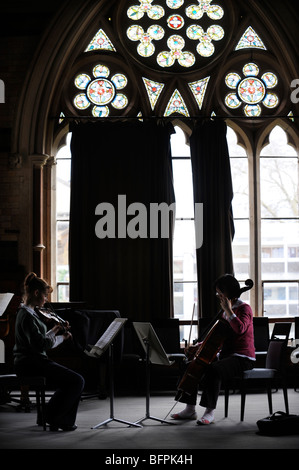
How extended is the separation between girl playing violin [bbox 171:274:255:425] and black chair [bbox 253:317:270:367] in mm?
2326

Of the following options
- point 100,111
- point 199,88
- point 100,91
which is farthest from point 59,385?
point 199,88

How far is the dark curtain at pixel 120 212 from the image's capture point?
326 inches

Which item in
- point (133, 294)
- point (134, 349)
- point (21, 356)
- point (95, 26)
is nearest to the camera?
point (21, 356)

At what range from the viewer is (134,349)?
25.6ft

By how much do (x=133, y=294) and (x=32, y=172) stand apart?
1.99m

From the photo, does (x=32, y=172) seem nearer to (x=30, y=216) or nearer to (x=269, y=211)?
(x=30, y=216)

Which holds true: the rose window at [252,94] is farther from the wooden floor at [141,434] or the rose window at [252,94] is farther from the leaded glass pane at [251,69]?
the wooden floor at [141,434]

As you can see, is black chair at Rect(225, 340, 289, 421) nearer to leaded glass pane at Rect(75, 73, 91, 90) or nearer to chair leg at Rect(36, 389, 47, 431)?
chair leg at Rect(36, 389, 47, 431)

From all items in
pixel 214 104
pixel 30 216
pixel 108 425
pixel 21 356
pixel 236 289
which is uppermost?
pixel 214 104

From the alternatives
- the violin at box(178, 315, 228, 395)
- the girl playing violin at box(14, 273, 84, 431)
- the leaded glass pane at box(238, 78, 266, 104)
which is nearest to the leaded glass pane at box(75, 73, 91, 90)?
the leaded glass pane at box(238, 78, 266, 104)

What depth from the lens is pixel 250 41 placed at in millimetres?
8961

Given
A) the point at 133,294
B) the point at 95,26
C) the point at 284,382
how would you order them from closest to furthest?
the point at 284,382 → the point at 133,294 → the point at 95,26

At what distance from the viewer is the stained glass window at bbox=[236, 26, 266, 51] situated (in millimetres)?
8953
